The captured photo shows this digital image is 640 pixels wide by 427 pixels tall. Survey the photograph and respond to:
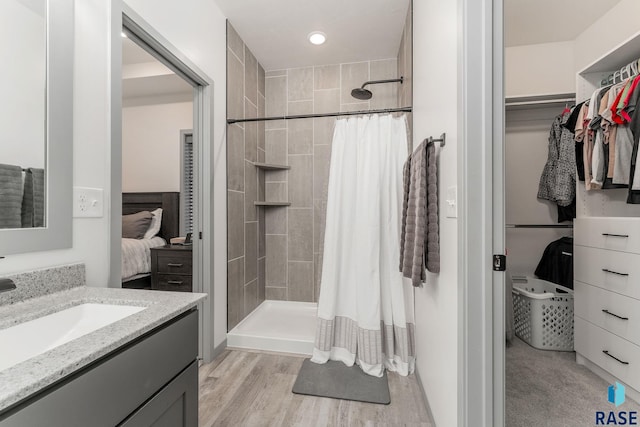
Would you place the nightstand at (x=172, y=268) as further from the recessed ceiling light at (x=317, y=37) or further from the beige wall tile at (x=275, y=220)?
the recessed ceiling light at (x=317, y=37)

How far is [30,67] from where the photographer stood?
101cm

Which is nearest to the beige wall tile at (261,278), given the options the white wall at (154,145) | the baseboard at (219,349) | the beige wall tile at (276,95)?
the baseboard at (219,349)

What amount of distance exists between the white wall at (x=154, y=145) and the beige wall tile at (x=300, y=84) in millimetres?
1280

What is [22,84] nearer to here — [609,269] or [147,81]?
[147,81]

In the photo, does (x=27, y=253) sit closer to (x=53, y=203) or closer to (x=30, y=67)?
(x=53, y=203)

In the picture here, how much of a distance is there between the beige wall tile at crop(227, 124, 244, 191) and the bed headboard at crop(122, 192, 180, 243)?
1.37 metres

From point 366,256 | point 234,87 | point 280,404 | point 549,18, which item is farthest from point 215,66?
point 549,18

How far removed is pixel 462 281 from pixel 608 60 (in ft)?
6.52

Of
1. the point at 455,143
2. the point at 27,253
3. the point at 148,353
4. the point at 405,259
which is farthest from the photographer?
the point at 405,259

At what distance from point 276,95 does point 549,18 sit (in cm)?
245

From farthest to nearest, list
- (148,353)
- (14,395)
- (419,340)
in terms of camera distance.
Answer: (419,340) < (148,353) < (14,395)

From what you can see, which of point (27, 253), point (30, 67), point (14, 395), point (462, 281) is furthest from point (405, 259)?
point (30, 67)

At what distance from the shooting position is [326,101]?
3092mm

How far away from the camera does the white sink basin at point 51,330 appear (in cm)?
75
